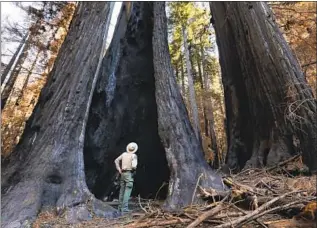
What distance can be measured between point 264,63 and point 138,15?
4.93 meters

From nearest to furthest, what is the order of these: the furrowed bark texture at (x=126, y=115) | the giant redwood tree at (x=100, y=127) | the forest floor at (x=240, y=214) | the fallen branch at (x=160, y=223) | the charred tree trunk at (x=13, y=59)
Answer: the forest floor at (x=240, y=214), the fallen branch at (x=160, y=223), the giant redwood tree at (x=100, y=127), the furrowed bark texture at (x=126, y=115), the charred tree trunk at (x=13, y=59)

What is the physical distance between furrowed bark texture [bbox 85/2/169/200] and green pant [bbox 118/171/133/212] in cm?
154

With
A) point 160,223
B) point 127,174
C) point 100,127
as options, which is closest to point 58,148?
point 127,174

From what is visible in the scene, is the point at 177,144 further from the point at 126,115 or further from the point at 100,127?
the point at 126,115

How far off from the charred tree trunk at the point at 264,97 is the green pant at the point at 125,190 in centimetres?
284

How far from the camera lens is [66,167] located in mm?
4598

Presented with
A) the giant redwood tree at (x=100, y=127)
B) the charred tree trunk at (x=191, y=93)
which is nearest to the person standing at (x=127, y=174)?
the giant redwood tree at (x=100, y=127)

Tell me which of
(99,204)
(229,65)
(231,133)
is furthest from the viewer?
(229,65)

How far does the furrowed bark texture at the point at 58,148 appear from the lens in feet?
13.3

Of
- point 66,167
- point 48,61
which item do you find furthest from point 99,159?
point 48,61

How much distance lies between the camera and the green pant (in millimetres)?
5120

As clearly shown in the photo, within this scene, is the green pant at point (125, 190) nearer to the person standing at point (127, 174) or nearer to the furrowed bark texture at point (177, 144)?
the person standing at point (127, 174)

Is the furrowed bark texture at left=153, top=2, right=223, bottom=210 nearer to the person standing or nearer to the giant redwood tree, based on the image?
the giant redwood tree

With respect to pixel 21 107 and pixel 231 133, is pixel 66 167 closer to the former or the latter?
pixel 231 133
